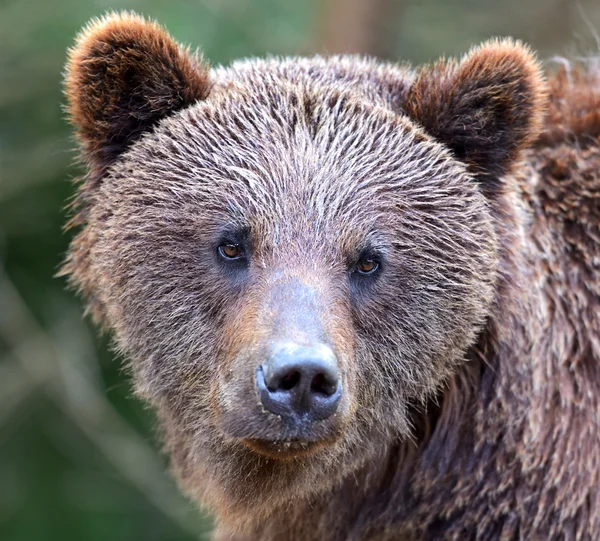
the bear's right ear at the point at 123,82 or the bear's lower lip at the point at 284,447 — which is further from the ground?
the bear's right ear at the point at 123,82

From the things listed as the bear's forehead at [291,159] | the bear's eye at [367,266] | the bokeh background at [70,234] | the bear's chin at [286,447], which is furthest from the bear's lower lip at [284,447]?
the bokeh background at [70,234]

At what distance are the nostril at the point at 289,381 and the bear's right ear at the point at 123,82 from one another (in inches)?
58.9

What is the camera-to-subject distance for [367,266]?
148 inches

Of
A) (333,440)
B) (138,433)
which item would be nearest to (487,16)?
(138,433)

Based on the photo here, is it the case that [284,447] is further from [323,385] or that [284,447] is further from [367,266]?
[367,266]

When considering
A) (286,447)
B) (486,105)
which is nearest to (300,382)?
(286,447)

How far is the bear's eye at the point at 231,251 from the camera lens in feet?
12.2

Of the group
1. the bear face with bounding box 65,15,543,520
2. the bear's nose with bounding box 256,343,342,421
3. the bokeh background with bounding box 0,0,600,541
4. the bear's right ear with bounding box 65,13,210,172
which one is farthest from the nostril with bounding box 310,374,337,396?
the bokeh background with bounding box 0,0,600,541

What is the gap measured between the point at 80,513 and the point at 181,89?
7979 millimetres

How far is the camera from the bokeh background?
8.36 metres

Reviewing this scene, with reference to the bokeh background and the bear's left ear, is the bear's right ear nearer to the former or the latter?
the bear's left ear

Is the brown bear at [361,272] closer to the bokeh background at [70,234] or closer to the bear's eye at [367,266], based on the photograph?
the bear's eye at [367,266]

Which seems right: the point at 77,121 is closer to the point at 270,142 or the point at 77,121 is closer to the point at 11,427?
the point at 270,142

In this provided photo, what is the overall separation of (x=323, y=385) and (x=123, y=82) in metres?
1.68
